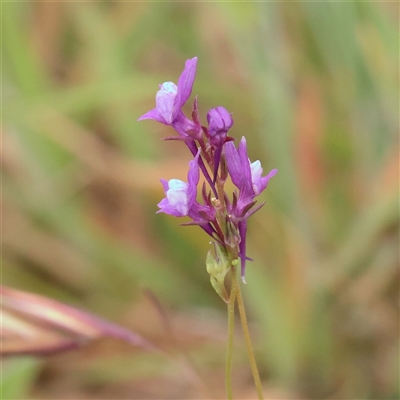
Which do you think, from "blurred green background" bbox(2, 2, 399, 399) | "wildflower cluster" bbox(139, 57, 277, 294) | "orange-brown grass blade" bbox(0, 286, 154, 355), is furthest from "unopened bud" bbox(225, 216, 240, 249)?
"blurred green background" bbox(2, 2, 399, 399)

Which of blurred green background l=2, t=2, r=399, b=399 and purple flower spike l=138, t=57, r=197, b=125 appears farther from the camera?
blurred green background l=2, t=2, r=399, b=399

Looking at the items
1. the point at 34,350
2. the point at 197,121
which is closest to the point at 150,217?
the point at 34,350

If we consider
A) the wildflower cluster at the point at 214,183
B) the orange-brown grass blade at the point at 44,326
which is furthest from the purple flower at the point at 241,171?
the orange-brown grass blade at the point at 44,326

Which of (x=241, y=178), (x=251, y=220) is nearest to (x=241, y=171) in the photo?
(x=241, y=178)

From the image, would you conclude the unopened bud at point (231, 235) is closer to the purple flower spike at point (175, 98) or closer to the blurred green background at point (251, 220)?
the purple flower spike at point (175, 98)

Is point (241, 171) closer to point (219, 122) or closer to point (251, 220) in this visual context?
point (219, 122)

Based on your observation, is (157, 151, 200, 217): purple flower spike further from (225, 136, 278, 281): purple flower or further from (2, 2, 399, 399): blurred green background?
(2, 2, 399, 399): blurred green background

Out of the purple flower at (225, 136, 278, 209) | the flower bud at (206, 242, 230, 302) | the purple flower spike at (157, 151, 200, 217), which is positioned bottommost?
the flower bud at (206, 242, 230, 302)
